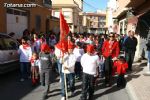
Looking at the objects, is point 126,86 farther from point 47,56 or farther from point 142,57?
point 142,57

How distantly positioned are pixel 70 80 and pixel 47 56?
1.05 meters

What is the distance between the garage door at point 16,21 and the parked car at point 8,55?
7.40 meters

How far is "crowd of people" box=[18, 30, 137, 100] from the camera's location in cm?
973

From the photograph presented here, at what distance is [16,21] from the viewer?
23.1 meters

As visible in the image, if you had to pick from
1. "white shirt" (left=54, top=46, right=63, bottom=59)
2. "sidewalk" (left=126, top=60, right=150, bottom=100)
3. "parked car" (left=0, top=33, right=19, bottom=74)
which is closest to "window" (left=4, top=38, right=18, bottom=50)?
"parked car" (left=0, top=33, right=19, bottom=74)

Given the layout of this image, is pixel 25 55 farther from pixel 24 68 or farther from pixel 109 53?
pixel 109 53

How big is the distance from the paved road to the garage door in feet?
30.0

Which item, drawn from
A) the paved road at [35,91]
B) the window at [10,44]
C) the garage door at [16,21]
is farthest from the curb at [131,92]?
the garage door at [16,21]

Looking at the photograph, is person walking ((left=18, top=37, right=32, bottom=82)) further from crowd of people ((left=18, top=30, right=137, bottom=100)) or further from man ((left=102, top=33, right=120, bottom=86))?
man ((left=102, top=33, right=120, bottom=86))

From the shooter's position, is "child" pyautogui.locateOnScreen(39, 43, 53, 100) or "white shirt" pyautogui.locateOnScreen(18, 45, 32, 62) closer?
"child" pyautogui.locateOnScreen(39, 43, 53, 100)

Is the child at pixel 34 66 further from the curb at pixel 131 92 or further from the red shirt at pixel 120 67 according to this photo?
the curb at pixel 131 92

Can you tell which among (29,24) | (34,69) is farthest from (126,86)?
(29,24)

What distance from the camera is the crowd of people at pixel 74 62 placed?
31.9 feet

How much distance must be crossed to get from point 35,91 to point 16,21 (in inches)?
496
